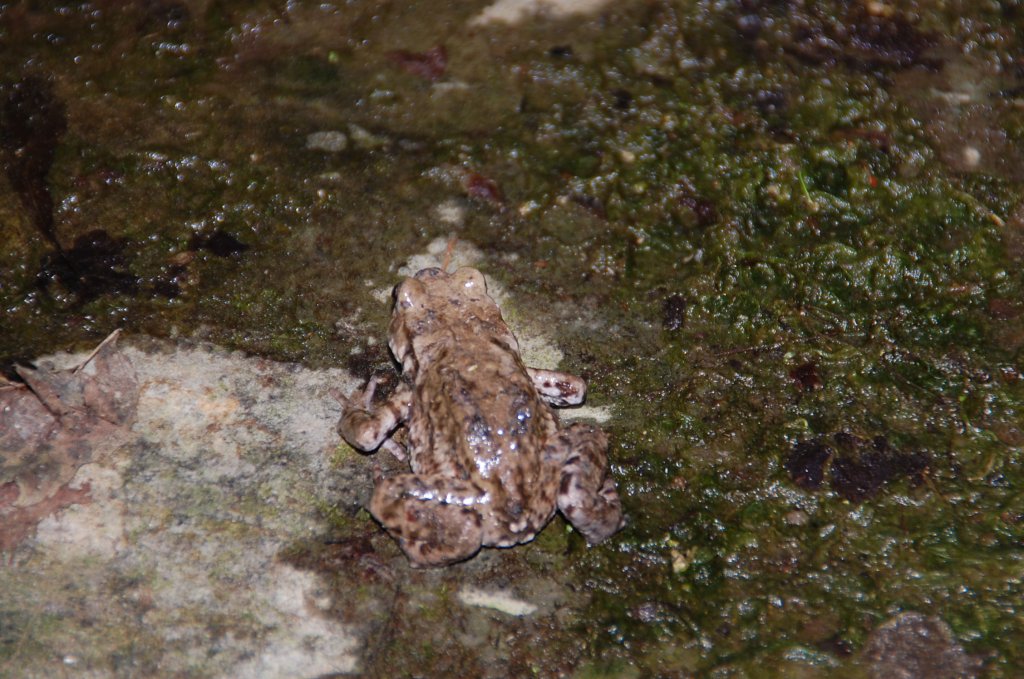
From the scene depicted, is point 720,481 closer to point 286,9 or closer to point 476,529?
point 476,529

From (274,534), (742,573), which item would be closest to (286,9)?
(274,534)

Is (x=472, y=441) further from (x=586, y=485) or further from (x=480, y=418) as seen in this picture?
(x=586, y=485)

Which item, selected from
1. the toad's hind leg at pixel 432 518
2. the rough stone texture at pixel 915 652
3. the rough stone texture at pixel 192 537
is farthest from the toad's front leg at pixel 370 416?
the rough stone texture at pixel 915 652

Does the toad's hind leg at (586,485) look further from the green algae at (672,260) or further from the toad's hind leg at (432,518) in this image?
the toad's hind leg at (432,518)

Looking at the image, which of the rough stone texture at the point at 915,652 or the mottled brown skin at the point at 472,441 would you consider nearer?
the rough stone texture at the point at 915,652

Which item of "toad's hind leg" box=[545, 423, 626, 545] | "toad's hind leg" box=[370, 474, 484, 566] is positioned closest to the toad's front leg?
"toad's hind leg" box=[370, 474, 484, 566]

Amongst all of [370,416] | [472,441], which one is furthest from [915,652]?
[370,416]
